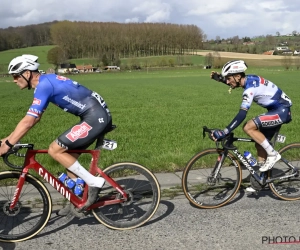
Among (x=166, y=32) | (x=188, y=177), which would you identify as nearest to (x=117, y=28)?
(x=166, y=32)

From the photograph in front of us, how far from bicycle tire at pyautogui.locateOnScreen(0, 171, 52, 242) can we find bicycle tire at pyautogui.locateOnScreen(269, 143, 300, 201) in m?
3.19

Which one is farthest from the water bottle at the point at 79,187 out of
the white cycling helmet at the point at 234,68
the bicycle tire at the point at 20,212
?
the white cycling helmet at the point at 234,68

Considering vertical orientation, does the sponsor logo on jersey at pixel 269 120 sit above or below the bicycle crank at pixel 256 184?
above

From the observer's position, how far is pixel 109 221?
4.51 metres

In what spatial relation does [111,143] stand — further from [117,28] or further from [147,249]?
[117,28]

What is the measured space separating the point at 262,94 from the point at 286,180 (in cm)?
138

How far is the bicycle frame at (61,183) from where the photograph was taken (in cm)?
424

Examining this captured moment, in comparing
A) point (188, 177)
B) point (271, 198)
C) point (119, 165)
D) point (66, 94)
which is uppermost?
point (66, 94)

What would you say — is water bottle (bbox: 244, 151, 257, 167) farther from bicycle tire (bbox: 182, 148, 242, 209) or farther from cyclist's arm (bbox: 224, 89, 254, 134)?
cyclist's arm (bbox: 224, 89, 254, 134)

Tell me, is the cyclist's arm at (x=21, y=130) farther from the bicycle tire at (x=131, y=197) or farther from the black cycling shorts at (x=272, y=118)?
the black cycling shorts at (x=272, y=118)

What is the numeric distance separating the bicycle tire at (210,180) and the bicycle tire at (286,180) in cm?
57

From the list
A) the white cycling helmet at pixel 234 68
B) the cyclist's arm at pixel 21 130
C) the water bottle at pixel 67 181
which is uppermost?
the white cycling helmet at pixel 234 68

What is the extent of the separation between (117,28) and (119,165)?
165 m

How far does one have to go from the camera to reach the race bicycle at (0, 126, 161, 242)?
4.25 m
